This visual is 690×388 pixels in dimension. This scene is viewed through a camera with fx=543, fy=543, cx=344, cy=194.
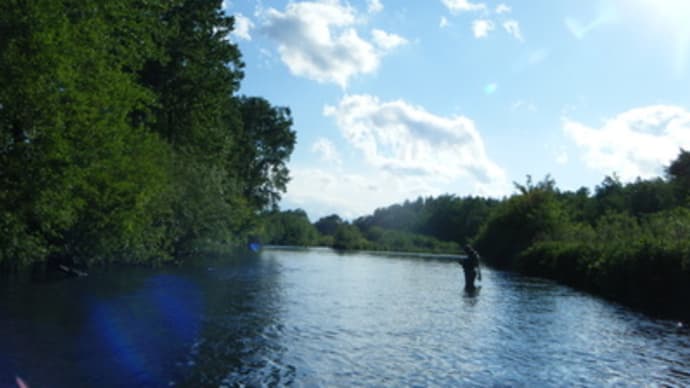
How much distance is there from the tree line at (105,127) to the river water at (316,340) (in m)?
3.16

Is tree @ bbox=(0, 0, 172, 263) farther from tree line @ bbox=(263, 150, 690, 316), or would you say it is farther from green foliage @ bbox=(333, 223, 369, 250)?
green foliage @ bbox=(333, 223, 369, 250)

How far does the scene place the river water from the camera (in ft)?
37.2

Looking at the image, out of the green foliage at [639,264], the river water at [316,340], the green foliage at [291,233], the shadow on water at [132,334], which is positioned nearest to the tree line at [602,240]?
the green foliage at [639,264]

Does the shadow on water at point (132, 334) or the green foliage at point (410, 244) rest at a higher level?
the green foliage at point (410, 244)

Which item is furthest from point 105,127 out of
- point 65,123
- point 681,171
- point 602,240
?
point 681,171

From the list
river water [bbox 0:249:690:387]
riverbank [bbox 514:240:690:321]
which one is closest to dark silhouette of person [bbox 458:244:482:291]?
river water [bbox 0:249:690:387]

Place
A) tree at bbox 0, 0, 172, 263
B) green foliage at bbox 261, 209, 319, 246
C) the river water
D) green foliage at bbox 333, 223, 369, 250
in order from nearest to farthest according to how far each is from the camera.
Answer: the river water
tree at bbox 0, 0, 172, 263
green foliage at bbox 333, 223, 369, 250
green foliage at bbox 261, 209, 319, 246

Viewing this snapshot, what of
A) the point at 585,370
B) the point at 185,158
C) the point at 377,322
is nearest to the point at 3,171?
the point at 377,322

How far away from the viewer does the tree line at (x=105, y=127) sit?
1752 cm

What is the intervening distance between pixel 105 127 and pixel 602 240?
103 ft

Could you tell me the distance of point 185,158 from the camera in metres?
40.8

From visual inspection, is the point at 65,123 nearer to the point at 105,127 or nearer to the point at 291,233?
the point at 105,127

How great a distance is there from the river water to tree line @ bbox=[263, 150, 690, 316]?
2173mm

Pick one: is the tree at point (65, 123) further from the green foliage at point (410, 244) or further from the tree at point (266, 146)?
the green foliage at point (410, 244)
